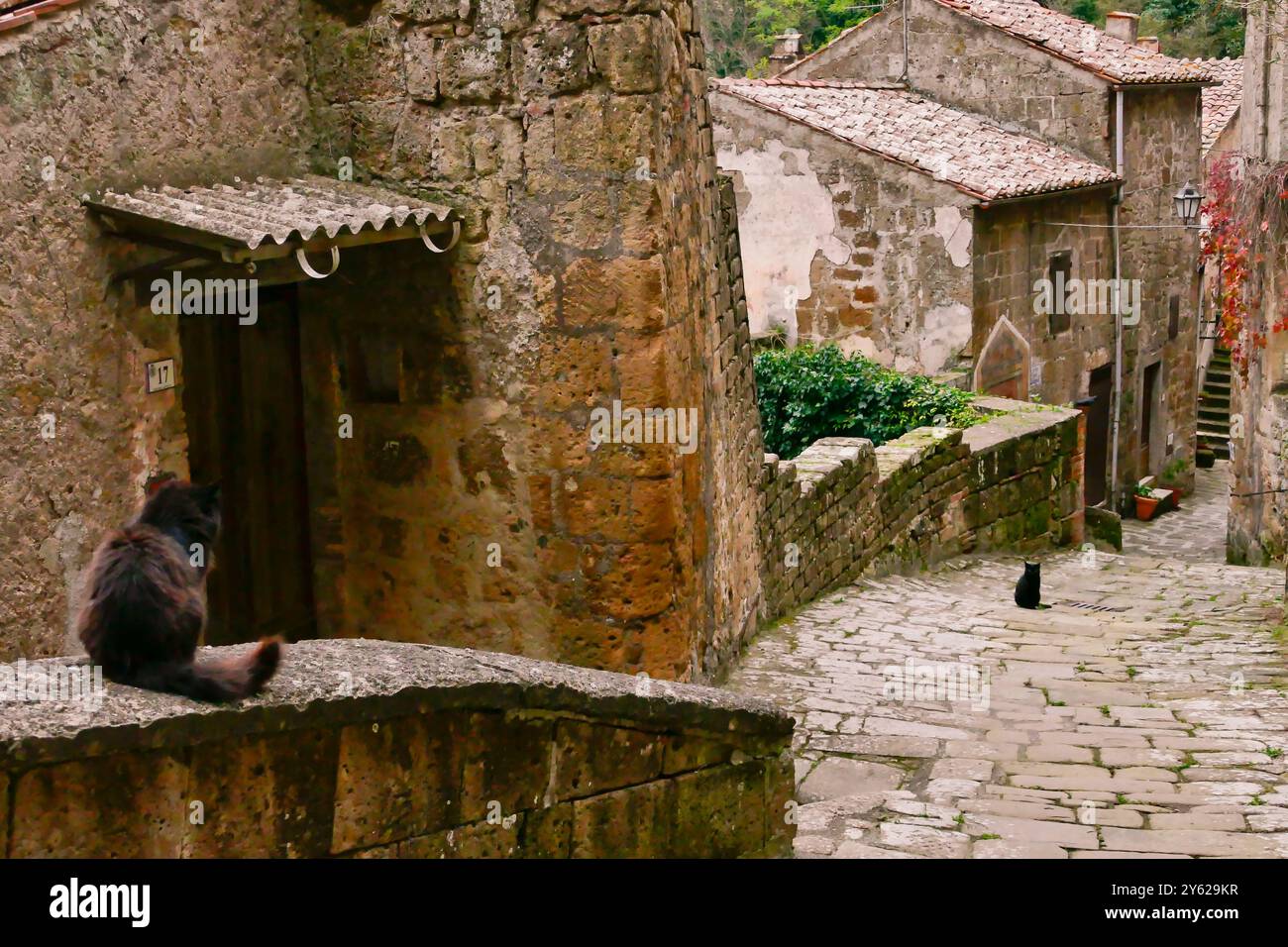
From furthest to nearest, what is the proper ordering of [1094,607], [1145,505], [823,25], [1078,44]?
1. [823,25]
2. [1145,505]
3. [1078,44]
4. [1094,607]

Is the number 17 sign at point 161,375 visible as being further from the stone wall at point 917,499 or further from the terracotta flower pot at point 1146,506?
the terracotta flower pot at point 1146,506

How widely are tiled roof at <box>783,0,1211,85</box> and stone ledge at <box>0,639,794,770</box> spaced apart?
17680 millimetres

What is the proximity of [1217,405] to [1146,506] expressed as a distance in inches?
246

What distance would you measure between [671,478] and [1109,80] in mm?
15695

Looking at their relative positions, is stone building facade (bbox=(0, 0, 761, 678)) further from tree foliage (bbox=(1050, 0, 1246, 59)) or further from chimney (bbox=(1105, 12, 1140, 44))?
tree foliage (bbox=(1050, 0, 1246, 59))

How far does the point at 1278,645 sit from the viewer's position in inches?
374

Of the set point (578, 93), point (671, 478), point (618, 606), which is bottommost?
point (618, 606)

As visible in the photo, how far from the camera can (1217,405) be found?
2727 cm

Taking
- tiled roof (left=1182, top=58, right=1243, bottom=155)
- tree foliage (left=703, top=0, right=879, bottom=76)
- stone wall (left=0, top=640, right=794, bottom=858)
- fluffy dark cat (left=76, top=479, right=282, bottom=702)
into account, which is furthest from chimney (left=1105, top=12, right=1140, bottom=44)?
fluffy dark cat (left=76, top=479, right=282, bottom=702)

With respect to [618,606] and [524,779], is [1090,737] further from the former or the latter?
[524,779]


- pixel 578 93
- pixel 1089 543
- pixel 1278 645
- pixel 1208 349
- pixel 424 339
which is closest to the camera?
pixel 578 93

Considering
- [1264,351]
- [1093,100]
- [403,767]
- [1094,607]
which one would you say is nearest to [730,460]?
[1094,607]

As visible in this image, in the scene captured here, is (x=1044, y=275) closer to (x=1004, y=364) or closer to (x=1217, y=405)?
(x=1004, y=364)

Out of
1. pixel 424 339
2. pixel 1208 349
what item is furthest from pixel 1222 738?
pixel 1208 349
